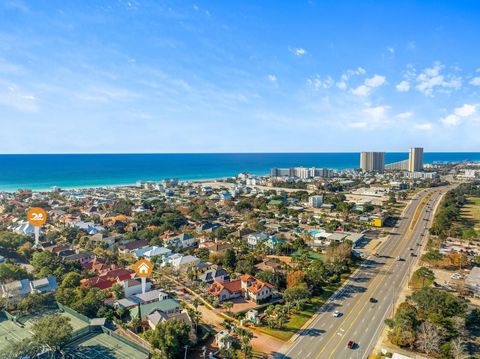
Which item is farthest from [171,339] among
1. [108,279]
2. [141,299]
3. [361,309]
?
[361,309]

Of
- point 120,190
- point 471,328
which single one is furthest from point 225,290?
point 120,190

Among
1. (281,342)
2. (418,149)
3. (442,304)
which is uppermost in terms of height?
(418,149)

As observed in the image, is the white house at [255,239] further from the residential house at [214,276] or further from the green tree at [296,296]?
the green tree at [296,296]

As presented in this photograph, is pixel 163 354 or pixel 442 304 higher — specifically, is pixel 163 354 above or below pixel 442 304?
below

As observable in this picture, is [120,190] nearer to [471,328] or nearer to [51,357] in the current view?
[51,357]

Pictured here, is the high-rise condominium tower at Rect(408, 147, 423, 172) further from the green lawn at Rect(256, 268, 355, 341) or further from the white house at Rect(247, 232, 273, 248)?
the green lawn at Rect(256, 268, 355, 341)

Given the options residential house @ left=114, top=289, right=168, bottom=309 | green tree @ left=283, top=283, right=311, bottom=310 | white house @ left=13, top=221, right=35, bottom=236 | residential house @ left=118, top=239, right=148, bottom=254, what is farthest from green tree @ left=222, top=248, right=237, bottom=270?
white house @ left=13, top=221, right=35, bottom=236
